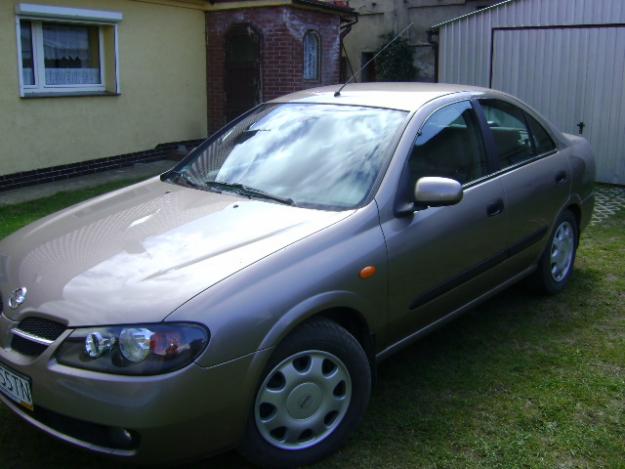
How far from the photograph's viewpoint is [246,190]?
12.3 feet

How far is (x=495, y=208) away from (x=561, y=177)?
109cm

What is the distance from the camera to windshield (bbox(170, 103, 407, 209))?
3588mm

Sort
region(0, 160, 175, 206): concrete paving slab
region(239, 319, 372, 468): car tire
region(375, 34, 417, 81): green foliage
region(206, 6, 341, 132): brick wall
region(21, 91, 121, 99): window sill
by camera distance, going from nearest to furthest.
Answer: region(239, 319, 372, 468): car tire < region(0, 160, 175, 206): concrete paving slab < region(21, 91, 121, 99): window sill < region(206, 6, 341, 132): brick wall < region(375, 34, 417, 81): green foliage

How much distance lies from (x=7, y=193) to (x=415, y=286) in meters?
7.28

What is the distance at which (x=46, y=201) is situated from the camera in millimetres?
8695

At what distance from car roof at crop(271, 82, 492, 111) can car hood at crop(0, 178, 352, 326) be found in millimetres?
967

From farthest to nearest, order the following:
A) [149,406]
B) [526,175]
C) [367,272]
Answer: [526,175], [367,272], [149,406]

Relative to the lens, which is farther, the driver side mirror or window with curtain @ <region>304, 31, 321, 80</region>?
window with curtain @ <region>304, 31, 321, 80</region>

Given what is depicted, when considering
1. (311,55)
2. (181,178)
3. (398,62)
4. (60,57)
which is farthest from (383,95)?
(398,62)

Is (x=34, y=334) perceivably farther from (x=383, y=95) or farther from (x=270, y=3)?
(x=270, y=3)

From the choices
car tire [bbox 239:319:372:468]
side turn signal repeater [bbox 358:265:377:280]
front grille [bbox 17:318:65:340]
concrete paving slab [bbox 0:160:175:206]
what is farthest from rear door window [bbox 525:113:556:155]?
concrete paving slab [bbox 0:160:175:206]

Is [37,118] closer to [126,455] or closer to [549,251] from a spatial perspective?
[549,251]

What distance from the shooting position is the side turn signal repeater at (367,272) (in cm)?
323

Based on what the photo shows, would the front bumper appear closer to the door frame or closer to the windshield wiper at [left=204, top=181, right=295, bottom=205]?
the windshield wiper at [left=204, top=181, right=295, bottom=205]
